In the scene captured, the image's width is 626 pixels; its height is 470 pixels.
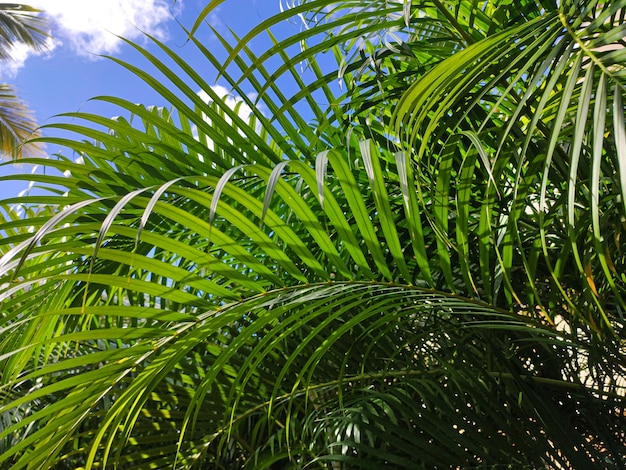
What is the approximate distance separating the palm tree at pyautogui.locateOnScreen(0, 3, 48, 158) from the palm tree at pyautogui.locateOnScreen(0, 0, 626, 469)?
8.16 meters

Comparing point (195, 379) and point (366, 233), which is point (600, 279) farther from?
point (195, 379)

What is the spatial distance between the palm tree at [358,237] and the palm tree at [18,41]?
8159mm

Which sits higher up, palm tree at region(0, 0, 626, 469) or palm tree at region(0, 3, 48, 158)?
palm tree at region(0, 3, 48, 158)

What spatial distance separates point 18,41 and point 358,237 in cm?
945

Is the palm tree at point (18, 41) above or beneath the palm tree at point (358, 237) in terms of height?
above

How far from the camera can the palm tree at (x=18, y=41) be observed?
827 cm

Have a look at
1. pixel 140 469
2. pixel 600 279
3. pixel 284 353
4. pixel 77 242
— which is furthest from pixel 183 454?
pixel 600 279

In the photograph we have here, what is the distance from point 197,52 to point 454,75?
1.17 feet

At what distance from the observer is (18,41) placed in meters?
8.82

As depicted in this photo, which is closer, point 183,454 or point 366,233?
point 366,233

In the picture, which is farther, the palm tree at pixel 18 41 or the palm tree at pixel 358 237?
the palm tree at pixel 18 41

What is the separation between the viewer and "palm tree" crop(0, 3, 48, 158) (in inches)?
326

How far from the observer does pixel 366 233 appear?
2.13 ft

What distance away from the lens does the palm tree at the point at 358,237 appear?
22.0 inches
